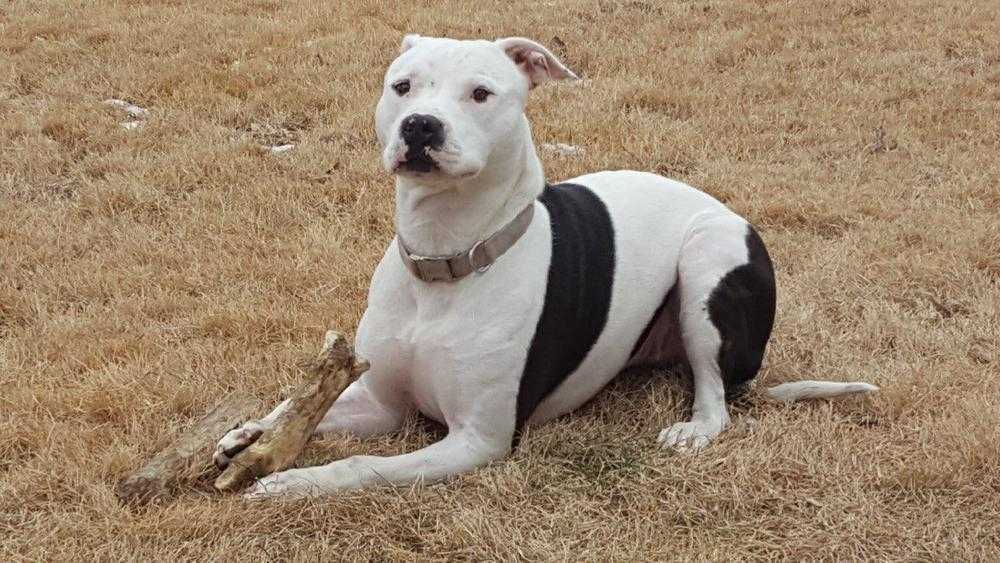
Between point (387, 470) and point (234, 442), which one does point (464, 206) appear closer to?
point (387, 470)

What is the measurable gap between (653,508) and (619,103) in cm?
474

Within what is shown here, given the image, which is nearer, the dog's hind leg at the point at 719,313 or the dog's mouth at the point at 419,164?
the dog's mouth at the point at 419,164

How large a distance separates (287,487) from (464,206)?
0.94 metres

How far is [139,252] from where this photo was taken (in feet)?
16.4

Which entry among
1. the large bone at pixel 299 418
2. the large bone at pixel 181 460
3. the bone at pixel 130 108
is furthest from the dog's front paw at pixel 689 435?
the bone at pixel 130 108

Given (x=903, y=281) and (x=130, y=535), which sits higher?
(x=130, y=535)

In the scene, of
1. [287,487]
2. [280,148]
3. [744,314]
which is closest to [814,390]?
[744,314]

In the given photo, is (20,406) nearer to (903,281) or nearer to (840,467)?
(840,467)

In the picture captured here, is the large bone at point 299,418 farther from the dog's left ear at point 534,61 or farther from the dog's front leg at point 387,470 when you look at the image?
the dog's left ear at point 534,61

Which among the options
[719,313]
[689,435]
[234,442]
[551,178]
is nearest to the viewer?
[234,442]

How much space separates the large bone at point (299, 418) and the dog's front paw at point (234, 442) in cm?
3

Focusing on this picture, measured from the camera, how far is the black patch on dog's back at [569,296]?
3141mm

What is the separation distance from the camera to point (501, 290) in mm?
3064

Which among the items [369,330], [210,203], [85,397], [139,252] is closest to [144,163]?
[210,203]
